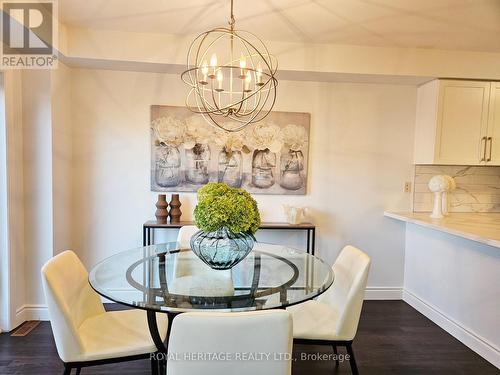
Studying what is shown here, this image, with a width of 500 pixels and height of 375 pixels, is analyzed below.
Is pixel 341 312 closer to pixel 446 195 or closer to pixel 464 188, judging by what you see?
pixel 446 195

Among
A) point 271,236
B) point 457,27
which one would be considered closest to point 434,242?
point 271,236

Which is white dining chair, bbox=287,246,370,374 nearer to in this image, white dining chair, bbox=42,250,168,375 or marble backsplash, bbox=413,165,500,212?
white dining chair, bbox=42,250,168,375

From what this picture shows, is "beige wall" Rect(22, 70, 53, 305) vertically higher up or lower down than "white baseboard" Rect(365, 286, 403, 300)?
higher up

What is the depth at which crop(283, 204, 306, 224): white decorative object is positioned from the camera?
3080 mm

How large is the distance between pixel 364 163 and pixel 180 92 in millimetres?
1977

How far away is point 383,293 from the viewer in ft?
11.1

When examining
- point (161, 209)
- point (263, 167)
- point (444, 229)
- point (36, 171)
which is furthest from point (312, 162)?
point (36, 171)

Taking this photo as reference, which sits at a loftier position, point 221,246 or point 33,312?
point 221,246

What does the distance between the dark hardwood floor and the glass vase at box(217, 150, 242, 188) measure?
1595 millimetres

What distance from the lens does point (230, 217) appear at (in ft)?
5.61

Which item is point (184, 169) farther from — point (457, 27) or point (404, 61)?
point (457, 27)

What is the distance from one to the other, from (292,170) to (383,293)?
1.63m

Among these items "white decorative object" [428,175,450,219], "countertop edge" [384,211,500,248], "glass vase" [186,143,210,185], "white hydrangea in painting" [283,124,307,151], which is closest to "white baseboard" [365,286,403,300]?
"countertop edge" [384,211,500,248]

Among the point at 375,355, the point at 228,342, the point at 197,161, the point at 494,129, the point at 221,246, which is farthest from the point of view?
the point at 197,161
